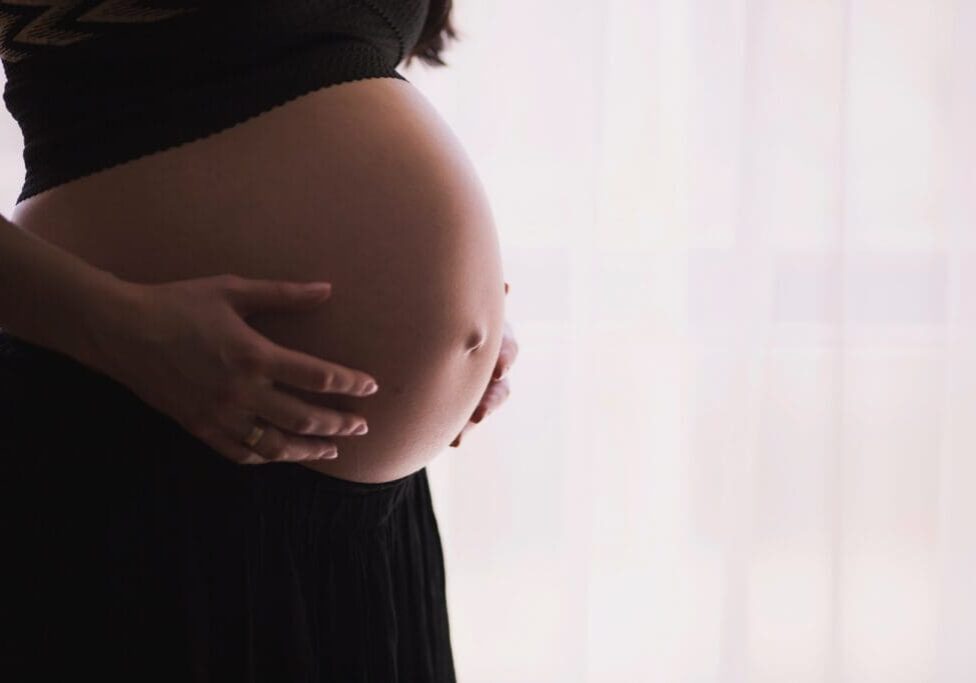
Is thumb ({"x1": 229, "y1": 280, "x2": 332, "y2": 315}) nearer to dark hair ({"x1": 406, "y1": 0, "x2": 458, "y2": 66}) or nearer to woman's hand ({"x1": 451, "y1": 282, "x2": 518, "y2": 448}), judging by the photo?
woman's hand ({"x1": 451, "y1": 282, "x2": 518, "y2": 448})

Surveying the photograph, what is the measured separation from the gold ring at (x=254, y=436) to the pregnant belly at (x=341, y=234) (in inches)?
2.5

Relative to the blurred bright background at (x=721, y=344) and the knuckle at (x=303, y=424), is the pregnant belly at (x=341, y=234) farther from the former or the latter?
the blurred bright background at (x=721, y=344)

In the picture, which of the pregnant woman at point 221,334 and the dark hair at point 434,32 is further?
the dark hair at point 434,32

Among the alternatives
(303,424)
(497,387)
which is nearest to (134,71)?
(303,424)

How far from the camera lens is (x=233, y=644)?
1.97 ft

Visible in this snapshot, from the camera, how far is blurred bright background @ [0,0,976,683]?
1427 millimetres

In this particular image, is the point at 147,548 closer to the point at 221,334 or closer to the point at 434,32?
the point at 221,334

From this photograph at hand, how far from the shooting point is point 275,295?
56cm

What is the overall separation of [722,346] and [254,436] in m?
1.07

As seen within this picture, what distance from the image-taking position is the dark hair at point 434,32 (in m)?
0.88

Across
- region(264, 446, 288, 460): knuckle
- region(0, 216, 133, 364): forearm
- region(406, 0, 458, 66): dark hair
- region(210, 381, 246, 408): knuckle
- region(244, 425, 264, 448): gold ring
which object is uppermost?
region(406, 0, 458, 66): dark hair

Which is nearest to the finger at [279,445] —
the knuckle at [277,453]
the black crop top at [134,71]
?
the knuckle at [277,453]

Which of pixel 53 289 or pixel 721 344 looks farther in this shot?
pixel 721 344

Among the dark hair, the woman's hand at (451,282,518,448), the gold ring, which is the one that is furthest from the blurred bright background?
the gold ring
